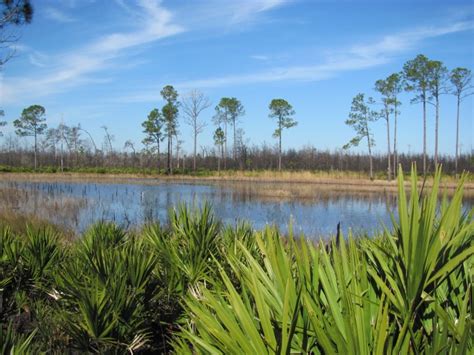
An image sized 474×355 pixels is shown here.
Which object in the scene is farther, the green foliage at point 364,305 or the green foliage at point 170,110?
the green foliage at point 170,110

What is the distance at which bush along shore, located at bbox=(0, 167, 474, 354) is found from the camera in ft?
4.33

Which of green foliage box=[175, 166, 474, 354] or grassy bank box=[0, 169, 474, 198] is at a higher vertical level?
green foliage box=[175, 166, 474, 354]

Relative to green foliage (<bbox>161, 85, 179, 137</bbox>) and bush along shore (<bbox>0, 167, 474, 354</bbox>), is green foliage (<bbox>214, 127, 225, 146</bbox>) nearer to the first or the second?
green foliage (<bbox>161, 85, 179, 137</bbox>)

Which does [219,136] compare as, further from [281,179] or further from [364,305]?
[364,305]

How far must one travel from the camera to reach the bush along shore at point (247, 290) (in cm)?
132

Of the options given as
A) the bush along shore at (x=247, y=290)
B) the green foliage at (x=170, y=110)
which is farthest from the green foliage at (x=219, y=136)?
the bush along shore at (x=247, y=290)

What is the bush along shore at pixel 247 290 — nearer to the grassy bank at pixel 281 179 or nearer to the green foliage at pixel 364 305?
the green foliage at pixel 364 305

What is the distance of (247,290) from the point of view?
260cm

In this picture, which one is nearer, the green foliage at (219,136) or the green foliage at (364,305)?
the green foliage at (364,305)

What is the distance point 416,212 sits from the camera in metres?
1.44

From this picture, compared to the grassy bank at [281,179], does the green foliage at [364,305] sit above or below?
above

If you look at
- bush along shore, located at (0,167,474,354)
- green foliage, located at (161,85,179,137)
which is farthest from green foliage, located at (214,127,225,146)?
bush along shore, located at (0,167,474,354)

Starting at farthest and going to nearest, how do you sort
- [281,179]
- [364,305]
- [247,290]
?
[281,179]
[247,290]
[364,305]

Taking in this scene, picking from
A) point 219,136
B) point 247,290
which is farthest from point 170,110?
point 247,290
